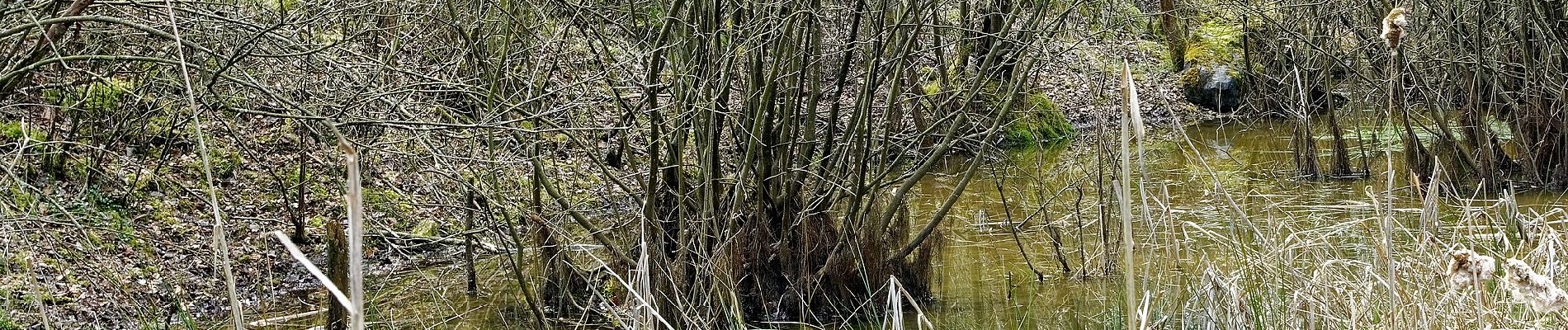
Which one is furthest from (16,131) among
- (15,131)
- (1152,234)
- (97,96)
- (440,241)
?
(1152,234)

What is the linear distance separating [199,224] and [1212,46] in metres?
14.0

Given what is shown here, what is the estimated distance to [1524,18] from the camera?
810 cm

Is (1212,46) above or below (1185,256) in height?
above

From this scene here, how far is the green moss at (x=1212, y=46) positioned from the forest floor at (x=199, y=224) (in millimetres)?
8199

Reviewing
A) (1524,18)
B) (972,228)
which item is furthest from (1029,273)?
(1524,18)

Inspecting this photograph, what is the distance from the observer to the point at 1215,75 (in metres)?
17.2

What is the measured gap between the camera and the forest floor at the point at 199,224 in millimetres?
5941

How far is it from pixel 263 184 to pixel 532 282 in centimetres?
298

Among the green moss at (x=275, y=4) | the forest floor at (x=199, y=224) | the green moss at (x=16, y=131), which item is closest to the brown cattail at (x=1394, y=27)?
the forest floor at (x=199, y=224)

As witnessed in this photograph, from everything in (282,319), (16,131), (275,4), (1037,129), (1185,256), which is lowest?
(282,319)

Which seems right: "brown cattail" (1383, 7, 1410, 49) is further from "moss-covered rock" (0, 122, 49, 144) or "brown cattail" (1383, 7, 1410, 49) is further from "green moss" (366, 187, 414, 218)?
"moss-covered rock" (0, 122, 49, 144)

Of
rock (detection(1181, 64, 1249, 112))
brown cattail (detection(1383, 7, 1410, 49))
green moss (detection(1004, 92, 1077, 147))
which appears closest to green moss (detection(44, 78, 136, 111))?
brown cattail (detection(1383, 7, 1410, 49))

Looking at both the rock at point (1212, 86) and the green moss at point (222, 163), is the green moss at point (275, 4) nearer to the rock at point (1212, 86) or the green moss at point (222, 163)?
the green moss at point (222, 163)

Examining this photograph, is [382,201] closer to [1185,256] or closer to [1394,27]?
[1185,256]
